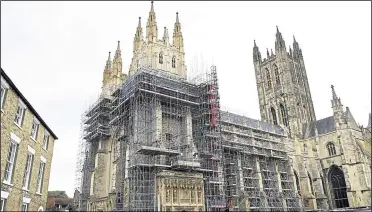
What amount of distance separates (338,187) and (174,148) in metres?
30.0

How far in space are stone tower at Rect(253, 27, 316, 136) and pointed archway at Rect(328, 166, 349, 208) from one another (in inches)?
302

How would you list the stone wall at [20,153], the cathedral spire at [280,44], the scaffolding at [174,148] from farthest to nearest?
the cathedral spire at [280,44]
the scaffolding at [174,148]
the stone wall at [20,153]

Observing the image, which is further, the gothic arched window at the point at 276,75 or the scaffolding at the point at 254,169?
the gothic arched window at the point at 276,75

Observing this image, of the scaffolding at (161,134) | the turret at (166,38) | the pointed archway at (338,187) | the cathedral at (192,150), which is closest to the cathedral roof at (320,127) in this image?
the cathedral at (192,150)

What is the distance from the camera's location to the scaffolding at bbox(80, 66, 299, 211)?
24703 millimetres

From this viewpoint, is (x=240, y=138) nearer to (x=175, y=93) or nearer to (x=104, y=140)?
(x=175, y=93)

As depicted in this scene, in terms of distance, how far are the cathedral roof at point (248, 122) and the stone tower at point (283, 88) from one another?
4477 millimetres

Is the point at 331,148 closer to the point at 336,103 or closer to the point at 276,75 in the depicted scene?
the point at 336,103

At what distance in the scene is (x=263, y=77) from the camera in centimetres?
6028

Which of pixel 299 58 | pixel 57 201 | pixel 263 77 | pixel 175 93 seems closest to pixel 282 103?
pixel 263 77

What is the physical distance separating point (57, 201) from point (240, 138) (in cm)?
2922

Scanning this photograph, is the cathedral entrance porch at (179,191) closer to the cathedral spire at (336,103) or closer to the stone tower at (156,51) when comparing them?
the stone tower at (156,51)

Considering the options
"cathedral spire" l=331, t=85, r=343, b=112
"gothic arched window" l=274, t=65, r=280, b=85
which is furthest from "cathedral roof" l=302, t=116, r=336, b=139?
"gothic arched window" l=274, t=65, r=280, b=85

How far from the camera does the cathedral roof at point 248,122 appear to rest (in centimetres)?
3912
